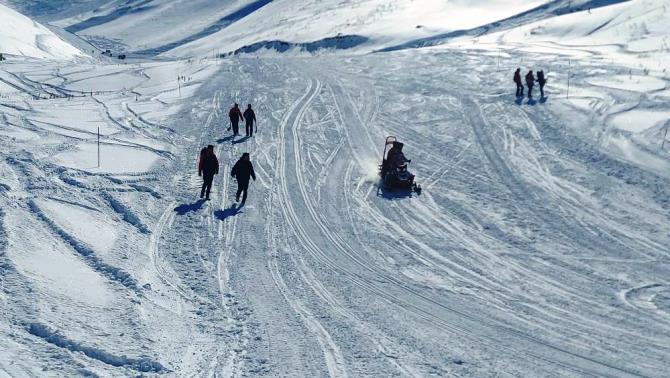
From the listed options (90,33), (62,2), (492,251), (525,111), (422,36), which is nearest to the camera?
(492,251)

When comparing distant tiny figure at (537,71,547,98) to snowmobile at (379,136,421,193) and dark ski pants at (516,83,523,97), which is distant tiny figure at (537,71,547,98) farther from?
snowmobile at (379,136,421,193)

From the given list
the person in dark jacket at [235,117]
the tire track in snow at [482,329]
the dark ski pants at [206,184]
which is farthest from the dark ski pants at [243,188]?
the person in dark jacket at [235,117]

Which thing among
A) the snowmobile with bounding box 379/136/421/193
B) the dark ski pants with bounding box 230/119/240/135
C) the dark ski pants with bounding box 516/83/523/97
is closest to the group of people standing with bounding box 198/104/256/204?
the snowmobile with bounding box 379/136/421/193

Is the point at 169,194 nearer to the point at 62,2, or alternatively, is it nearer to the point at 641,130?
the point at 641,130

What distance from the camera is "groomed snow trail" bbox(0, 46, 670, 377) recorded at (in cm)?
1040

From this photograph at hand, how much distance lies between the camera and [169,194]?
17.6 metres

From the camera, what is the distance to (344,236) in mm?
15555

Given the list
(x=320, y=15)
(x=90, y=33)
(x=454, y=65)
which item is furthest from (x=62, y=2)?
(x=454, y=65)

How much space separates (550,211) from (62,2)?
148 meters

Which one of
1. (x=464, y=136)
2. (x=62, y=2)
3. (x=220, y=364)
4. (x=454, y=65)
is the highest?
(x=62, y=2)

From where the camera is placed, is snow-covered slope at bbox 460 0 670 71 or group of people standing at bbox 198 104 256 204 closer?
group of people standing at bbox 198 104 256 204

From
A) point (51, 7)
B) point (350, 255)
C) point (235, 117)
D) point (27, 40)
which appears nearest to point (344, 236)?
point (350, 255)

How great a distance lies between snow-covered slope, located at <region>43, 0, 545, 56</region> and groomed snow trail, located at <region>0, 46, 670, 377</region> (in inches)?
1240

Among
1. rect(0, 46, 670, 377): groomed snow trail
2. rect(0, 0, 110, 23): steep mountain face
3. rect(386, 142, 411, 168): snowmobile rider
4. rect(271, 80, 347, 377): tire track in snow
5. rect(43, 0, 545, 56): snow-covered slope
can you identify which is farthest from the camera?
rect(0, 0, 110, 23): steep mountain face
